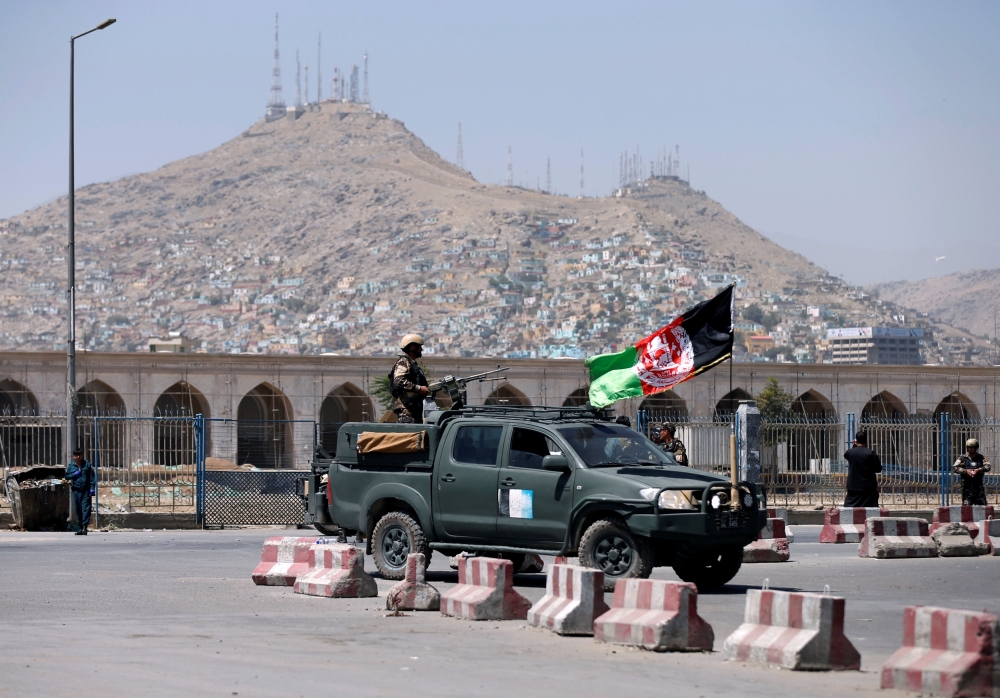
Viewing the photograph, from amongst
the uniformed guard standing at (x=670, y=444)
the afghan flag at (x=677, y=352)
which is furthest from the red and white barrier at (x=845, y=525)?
the afghan flag at (x=677, y=352)

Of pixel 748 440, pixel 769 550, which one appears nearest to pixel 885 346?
pixel 748 440

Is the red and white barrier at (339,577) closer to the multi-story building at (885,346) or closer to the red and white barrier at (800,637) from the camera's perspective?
the red and white barrier at (800,637)

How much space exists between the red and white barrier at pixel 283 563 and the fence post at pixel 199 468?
9.88 metres

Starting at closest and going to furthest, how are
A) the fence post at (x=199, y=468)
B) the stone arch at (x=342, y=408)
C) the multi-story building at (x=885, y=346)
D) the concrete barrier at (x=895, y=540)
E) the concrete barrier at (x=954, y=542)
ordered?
the concrete barrier at (x=895, y=540), the concrete barrier at (x=954, y=542), the fence post at (x=199, y=468), the stone arch at (x=342, y=408), the multi-story building at (x=885, y=346)

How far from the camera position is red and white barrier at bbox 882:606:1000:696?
7402 mm

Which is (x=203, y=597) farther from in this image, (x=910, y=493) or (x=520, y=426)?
(x=910, y=493)

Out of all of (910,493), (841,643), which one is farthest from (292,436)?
(841,643)

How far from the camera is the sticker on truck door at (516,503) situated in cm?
1326

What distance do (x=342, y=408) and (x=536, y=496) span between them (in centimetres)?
4960

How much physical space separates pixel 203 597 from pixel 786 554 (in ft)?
24.4

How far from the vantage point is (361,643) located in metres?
9.66

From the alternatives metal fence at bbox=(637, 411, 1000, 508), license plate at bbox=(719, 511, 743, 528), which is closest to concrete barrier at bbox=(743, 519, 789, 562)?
license plate at bbox=(719, 511, 743, 528)

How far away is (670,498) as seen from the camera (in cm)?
1252

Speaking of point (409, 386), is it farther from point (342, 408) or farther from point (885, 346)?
point (885, 346)
